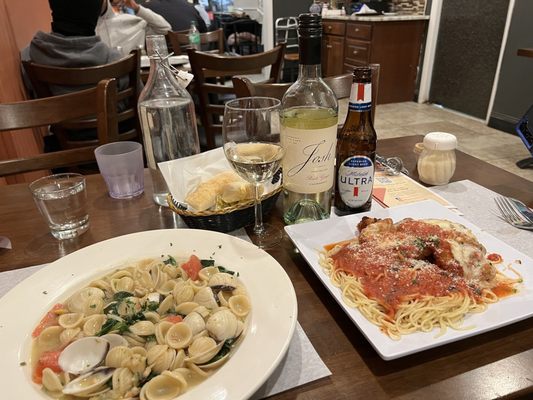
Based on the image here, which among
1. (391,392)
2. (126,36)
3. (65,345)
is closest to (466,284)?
(391,392)

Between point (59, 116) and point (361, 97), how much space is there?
1.12 metres

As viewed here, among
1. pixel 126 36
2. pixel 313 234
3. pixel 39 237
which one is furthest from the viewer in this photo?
pixel 126 36

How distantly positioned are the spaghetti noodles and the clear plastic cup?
57 centimetres

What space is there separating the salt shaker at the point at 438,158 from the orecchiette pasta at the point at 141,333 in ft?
2.11

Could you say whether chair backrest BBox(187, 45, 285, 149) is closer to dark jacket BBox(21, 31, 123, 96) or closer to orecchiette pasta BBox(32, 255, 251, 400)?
dark jacket BBox(21, 31, 123, 96)

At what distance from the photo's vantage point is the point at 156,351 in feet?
1.63

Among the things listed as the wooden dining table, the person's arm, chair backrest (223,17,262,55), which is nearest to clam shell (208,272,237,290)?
the wooden dining table

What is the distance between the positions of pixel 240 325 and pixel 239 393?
0.11m

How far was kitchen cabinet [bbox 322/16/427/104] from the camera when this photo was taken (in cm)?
485

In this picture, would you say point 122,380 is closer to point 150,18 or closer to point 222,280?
point 222,280

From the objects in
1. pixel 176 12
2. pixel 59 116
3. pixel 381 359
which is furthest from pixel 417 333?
pixel 176 12

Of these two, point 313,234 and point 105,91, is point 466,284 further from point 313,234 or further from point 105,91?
point 105,91

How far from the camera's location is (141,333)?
0.53m

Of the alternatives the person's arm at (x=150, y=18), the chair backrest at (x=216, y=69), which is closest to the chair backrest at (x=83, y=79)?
the chair backrest at (x=216, y=69)
